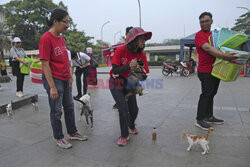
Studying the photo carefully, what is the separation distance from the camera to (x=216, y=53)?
2.82 meters

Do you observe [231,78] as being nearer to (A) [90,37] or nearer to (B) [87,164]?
(B) [87,164]

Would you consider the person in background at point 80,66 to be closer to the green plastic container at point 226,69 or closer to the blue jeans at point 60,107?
the blue jeans at point 60,107

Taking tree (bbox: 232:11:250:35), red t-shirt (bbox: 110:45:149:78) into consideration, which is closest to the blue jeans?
red t-shirt (bbox: 110:45:149:78)

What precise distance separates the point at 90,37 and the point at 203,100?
1718 inches

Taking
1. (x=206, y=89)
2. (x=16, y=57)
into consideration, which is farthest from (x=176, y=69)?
(x=16, y=57)

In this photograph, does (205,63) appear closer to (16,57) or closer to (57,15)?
(57,15)

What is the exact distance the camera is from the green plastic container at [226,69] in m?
2.81

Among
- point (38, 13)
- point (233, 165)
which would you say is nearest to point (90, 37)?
point (38, 13)

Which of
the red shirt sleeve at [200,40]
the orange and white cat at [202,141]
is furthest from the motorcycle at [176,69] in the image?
the orange and white cat at [202,141]

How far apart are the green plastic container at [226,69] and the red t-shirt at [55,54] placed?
2386 mm

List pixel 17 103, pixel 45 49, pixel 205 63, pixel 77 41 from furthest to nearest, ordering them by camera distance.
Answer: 1. pixel 77 41
2. pixel 17 103
3. pixel 205 63
4. pixel 45 49

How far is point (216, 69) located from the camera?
3.00 m

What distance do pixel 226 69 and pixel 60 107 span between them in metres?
2.60

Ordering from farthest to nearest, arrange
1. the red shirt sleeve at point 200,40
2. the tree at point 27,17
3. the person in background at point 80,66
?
the tree at point 27,17 → the person in background at point 80,66 → the red shirt sleeve at point 200,40
